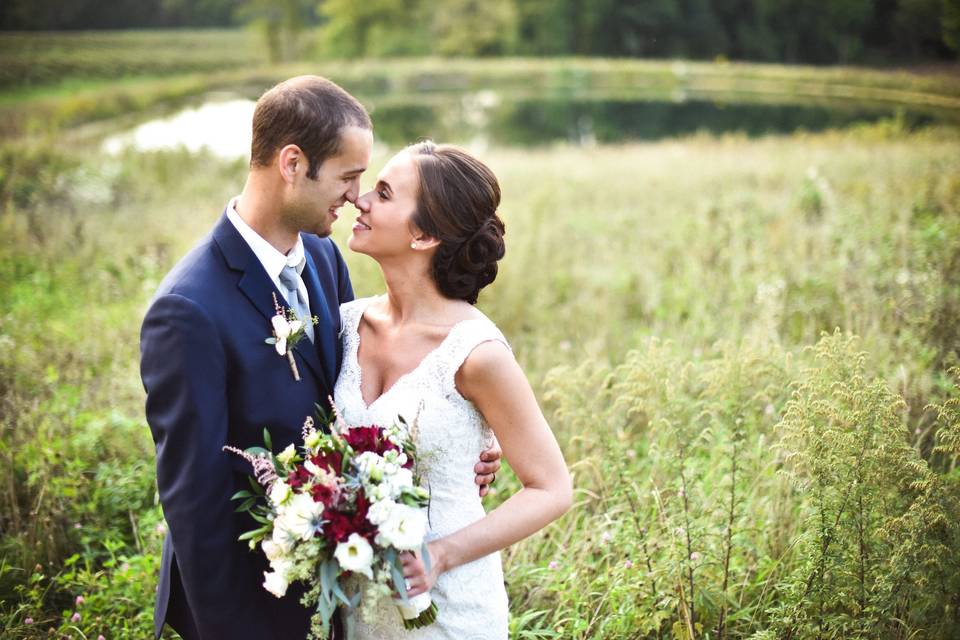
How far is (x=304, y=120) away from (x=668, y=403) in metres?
1.84

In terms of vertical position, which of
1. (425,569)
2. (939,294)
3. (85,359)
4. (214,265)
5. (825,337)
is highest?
(214,265)

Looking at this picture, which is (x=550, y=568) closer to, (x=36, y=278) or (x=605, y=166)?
(x=36, y=278)

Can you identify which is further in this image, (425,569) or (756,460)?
(756,460)

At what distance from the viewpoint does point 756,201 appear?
10.3 meters

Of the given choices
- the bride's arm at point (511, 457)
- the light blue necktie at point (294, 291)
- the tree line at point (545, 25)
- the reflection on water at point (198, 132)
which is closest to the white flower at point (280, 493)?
the bride's arm at point (511, 457)

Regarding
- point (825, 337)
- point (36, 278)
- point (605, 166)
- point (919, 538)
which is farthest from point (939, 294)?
point (605, 166)

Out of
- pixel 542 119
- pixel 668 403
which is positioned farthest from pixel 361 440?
pixel 542 119

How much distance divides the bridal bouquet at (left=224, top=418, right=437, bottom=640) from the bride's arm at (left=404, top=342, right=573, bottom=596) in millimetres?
276

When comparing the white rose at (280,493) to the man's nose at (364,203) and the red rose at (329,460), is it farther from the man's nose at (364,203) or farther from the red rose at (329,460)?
the man's nose at (364,203)

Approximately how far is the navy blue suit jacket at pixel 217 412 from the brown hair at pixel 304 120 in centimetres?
32

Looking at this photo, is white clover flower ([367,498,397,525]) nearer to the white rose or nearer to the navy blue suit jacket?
the white rose

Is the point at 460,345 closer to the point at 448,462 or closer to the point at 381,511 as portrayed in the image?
the point at 448,462

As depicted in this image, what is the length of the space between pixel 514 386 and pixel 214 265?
1031mm

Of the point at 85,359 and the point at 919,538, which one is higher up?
the point at 919,538
